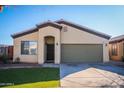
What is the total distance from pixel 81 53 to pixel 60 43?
2.07m

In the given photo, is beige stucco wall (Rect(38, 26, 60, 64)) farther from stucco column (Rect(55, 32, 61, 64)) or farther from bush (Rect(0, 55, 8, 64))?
bush (Rect(0, 55, 8, 64))

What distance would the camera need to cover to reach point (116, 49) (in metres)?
20.1

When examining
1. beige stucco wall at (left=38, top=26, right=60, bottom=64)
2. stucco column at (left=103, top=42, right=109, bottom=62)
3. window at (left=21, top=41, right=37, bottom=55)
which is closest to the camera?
stucco column at (left=103, top=42, right=109, bottom=62)

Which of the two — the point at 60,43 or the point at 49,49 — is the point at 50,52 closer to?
the point at 49,49

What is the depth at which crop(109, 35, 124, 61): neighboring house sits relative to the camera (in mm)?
19419

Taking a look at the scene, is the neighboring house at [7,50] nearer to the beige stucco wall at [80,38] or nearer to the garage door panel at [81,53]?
the garage door panel at [81,53]

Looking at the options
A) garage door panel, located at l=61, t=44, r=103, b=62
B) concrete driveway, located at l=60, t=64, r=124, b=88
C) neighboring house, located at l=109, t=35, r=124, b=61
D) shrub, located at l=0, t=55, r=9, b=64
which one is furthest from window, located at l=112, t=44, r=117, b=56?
Result: shrub, located at l=0, t=55, r=9, b=64

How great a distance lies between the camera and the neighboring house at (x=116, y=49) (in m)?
19.4

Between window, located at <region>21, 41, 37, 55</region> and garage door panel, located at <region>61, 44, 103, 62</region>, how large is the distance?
94.8 inches

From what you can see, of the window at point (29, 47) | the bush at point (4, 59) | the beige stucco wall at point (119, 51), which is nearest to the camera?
the bush at point (4, 59)

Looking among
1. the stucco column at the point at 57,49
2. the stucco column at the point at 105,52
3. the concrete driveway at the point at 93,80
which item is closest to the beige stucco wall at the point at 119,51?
the stucco column at the point at 105,52

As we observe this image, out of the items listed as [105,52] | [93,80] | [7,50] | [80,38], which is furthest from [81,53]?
[93,80]

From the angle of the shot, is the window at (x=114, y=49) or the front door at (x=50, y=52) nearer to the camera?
the front door at (x=50, y=52)
